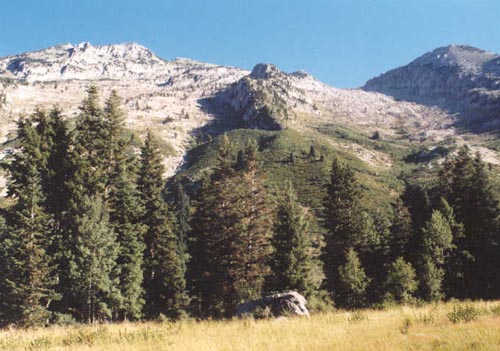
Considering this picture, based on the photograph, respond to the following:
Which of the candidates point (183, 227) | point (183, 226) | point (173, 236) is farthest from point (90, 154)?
point (183, 226)

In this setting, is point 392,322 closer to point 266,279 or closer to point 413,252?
point 266,279

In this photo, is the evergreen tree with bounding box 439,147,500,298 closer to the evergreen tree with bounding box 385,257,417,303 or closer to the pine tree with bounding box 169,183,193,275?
the evergreen tree with bounding box 385,257,417,303

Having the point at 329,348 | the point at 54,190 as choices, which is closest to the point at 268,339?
the point at 329,348

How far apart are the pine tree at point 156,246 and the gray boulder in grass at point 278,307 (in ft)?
73.9

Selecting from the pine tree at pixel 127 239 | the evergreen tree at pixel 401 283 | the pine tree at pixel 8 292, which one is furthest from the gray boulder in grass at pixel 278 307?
the pine tree at pixel 8 292

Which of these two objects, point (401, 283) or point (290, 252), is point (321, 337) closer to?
point (290, 252)

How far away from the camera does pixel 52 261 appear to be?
32.4m

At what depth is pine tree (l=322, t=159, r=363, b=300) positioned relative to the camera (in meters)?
42.6

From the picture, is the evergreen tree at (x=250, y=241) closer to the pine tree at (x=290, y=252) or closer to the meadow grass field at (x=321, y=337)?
the pine tree at (x=290, y=252)

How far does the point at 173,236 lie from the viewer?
41375 mm

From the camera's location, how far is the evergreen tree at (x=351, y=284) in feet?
128

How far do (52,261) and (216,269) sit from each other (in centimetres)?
1543

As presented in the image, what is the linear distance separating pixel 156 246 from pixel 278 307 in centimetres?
2516

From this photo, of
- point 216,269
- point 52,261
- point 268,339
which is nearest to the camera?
point 268,339
